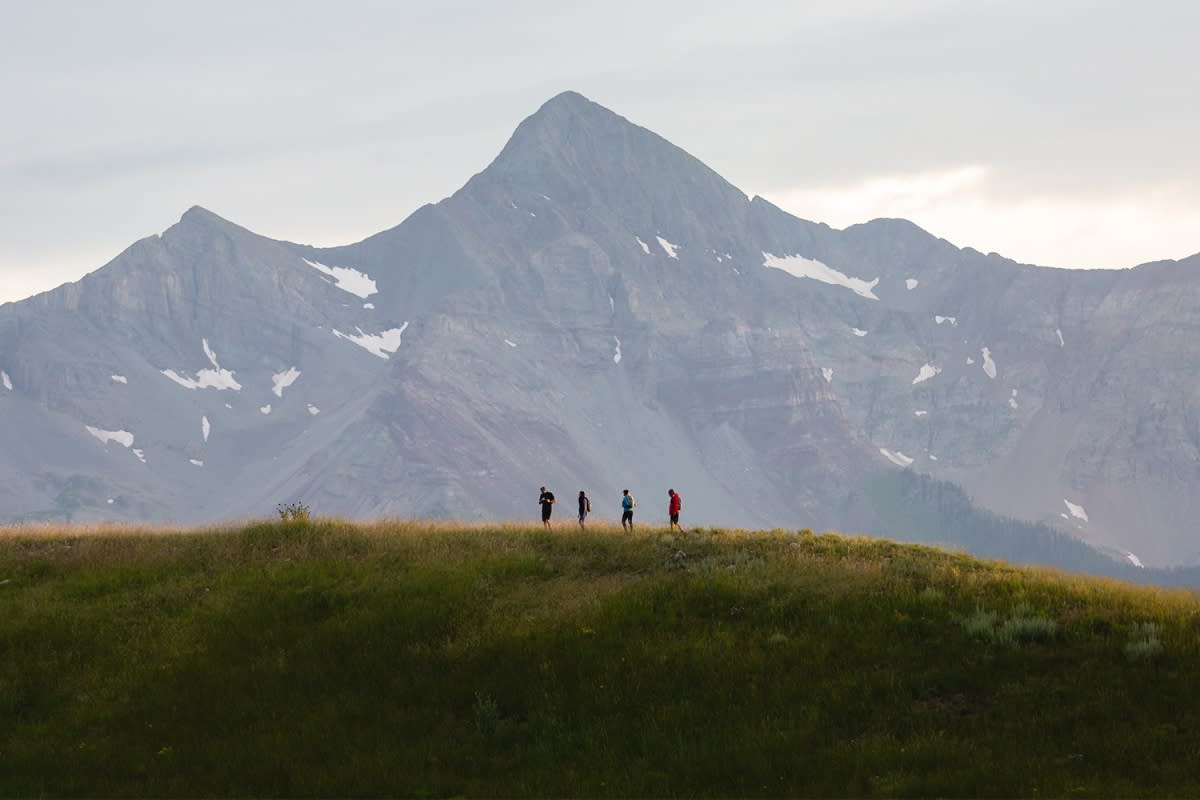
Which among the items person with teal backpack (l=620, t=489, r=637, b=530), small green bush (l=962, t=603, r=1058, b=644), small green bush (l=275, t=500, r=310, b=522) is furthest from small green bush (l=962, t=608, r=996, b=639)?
small green bush (l=275, t=500, r=310, b=522)

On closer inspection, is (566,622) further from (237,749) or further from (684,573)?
(237,749)

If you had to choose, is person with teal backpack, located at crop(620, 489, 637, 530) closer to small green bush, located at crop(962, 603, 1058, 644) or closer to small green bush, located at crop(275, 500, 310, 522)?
small green bush, located at crop(275, 500, 310, 522)

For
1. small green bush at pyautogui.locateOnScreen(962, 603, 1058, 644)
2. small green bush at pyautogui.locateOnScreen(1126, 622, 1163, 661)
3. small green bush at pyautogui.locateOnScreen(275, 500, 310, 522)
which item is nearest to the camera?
small green bush at pyautogui.locateOnScreen(1126, 622, 1163, 661)

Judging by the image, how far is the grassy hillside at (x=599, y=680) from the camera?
19547mm

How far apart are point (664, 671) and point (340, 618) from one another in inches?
286

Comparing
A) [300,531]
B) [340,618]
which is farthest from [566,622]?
[300,531]

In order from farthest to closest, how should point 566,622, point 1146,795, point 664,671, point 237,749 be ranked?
1. point 566,622
2. point 664,671
3. point 237,749
4. point 1146,795

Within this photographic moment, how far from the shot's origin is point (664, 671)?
901 inches

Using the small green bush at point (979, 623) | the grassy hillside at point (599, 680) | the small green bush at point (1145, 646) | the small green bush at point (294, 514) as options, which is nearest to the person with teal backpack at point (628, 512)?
the grassy hillside at point (599, 680)

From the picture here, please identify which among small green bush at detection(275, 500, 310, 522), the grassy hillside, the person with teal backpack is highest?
small green bush at detection(275, 500, 310, 522)

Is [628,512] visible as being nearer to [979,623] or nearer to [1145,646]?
[979,623]

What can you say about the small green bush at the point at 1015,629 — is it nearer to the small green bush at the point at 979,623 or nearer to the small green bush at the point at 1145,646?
the small green bush at the point at 979,623

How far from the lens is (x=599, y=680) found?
74.8ft

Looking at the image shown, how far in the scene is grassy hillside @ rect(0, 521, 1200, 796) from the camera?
19.5m
